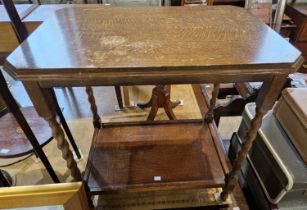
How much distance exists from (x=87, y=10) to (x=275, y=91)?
752mm

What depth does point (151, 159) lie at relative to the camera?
3.42 feet

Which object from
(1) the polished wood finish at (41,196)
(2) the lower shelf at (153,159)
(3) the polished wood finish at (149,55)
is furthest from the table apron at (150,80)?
(2) the lower shelf at (153,159)

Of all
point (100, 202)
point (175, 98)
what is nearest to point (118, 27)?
point (100, 202)

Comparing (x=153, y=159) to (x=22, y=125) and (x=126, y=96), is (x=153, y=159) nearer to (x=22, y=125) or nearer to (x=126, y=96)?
(x=22, y=125)

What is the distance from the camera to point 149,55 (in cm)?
59

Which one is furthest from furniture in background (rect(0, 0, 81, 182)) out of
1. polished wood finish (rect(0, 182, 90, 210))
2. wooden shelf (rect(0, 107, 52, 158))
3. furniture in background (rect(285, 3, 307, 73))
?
furniture in background (rect(285, 3, 307, 73))

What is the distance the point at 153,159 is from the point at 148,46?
0.60 meters

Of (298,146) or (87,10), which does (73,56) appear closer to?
(87,10)

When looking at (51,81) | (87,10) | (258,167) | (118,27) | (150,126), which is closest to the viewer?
(51,81)

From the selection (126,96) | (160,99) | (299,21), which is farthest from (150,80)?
(299,21)

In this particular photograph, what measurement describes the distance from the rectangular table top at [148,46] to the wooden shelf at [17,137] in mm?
921

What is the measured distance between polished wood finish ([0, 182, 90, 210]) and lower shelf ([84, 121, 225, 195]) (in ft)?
0.44

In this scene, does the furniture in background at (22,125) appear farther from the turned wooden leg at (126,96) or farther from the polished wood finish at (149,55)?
the turned wooden leg at (126,96)

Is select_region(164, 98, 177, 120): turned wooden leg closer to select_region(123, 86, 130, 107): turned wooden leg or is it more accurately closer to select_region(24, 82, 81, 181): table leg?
A: select_region(123, 86, 130, 107): turned wooden leg
